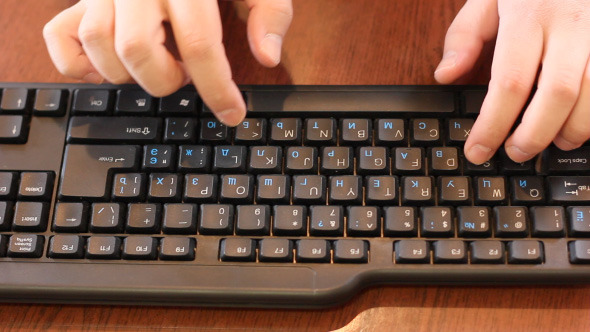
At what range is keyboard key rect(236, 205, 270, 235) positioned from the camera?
1.60ft

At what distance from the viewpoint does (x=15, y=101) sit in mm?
541

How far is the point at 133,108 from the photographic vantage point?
0.54 meters

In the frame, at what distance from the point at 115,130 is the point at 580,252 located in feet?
1.37

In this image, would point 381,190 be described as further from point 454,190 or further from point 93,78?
point 93,78

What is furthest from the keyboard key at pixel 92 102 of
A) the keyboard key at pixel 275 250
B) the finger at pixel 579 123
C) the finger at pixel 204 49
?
the finger at pixel 579 123

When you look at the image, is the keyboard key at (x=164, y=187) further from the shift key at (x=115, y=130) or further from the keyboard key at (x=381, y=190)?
the keyboard key at (x=381, y=190)

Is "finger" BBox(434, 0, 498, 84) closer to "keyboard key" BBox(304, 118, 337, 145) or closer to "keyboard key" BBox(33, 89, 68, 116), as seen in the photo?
"keyboard key" BBox(304, 118, 337, 145)

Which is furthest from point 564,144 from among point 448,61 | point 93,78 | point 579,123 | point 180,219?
point 93,78

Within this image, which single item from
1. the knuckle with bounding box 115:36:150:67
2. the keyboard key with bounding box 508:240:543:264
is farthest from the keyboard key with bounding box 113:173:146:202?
the keyboard key with bounding box 508:240:543:264

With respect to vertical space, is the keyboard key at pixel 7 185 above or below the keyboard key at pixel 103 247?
above

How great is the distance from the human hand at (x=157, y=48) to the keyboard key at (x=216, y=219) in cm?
8

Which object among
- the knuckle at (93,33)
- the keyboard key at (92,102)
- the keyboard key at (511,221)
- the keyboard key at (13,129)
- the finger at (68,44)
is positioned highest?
the knuckle at (93,33)

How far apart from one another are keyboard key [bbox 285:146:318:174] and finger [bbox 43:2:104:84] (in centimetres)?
21

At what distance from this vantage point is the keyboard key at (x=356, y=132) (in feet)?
1.69
